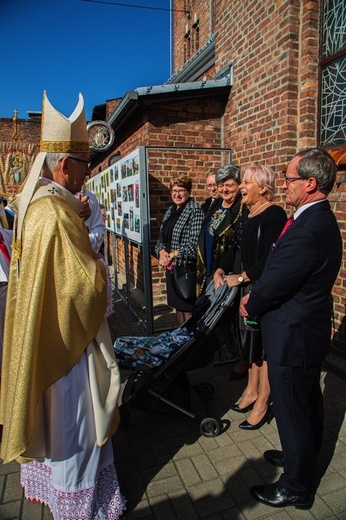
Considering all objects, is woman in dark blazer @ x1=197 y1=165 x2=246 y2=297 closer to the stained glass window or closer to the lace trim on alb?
the stained glass window

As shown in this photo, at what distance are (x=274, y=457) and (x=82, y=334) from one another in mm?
1727

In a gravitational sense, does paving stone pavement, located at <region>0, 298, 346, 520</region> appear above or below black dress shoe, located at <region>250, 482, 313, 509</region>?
below

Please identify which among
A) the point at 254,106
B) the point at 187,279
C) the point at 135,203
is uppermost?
the point at 254,106

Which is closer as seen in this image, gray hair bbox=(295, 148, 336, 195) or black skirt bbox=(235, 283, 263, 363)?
gray hair bbox=(295, 148, 336, 195)

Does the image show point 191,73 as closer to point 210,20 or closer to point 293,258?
point 210,20

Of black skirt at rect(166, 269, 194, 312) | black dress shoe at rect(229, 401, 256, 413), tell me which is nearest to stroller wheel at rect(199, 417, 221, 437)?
black dress shoe at rect(229, 401, 256, 413)

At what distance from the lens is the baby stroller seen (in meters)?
2.76

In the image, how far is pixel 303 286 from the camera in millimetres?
1982

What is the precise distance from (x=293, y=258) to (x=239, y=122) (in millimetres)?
3971

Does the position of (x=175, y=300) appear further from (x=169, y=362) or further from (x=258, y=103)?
(x=258, y=103)

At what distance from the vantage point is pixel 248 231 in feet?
9.59

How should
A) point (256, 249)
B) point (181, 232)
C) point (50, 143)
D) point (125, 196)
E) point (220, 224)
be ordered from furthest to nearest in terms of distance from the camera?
1. point (125, 196)
2. point (181, 232)
3. point (220, 224)
4. point (256, 249)
5. point (50, 143)

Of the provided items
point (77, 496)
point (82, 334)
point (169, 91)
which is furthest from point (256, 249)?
point (169, 91)

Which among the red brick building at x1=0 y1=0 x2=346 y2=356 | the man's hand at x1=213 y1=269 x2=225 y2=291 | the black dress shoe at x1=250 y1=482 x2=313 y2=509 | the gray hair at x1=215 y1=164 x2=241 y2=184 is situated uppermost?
the red brick building at x1=0 y1=0 x2=346 y2=356
